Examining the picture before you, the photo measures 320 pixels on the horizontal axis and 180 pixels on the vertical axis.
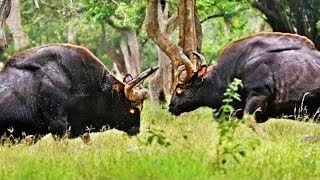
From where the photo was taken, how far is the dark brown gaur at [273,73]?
563 inches

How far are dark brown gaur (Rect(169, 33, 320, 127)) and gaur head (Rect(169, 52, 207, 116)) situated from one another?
52 centimetres

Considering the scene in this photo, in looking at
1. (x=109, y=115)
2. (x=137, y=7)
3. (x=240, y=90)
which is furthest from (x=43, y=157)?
(x=137, y=7)

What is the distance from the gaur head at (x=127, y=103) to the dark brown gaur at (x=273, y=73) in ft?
5.62

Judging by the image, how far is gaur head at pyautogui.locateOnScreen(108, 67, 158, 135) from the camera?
13992 mm

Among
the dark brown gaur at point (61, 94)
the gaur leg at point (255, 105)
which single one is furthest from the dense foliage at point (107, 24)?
the dark brown gaur at point (61, 94)

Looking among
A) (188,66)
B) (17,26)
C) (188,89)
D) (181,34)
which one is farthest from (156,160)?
(17,26)

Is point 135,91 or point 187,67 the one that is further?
point 187,67

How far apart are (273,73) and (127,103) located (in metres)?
2.44

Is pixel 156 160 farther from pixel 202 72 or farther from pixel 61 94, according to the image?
pixel 202 72

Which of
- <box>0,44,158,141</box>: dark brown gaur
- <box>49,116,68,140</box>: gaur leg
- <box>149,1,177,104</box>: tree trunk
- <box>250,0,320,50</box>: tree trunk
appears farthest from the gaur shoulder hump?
<box>250,0,320,50</box>: tree trunk

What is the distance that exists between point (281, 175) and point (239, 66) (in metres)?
6.99

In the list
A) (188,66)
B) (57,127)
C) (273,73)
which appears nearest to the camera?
(57,127)

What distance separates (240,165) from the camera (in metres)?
8.62

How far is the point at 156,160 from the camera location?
8555 mm
